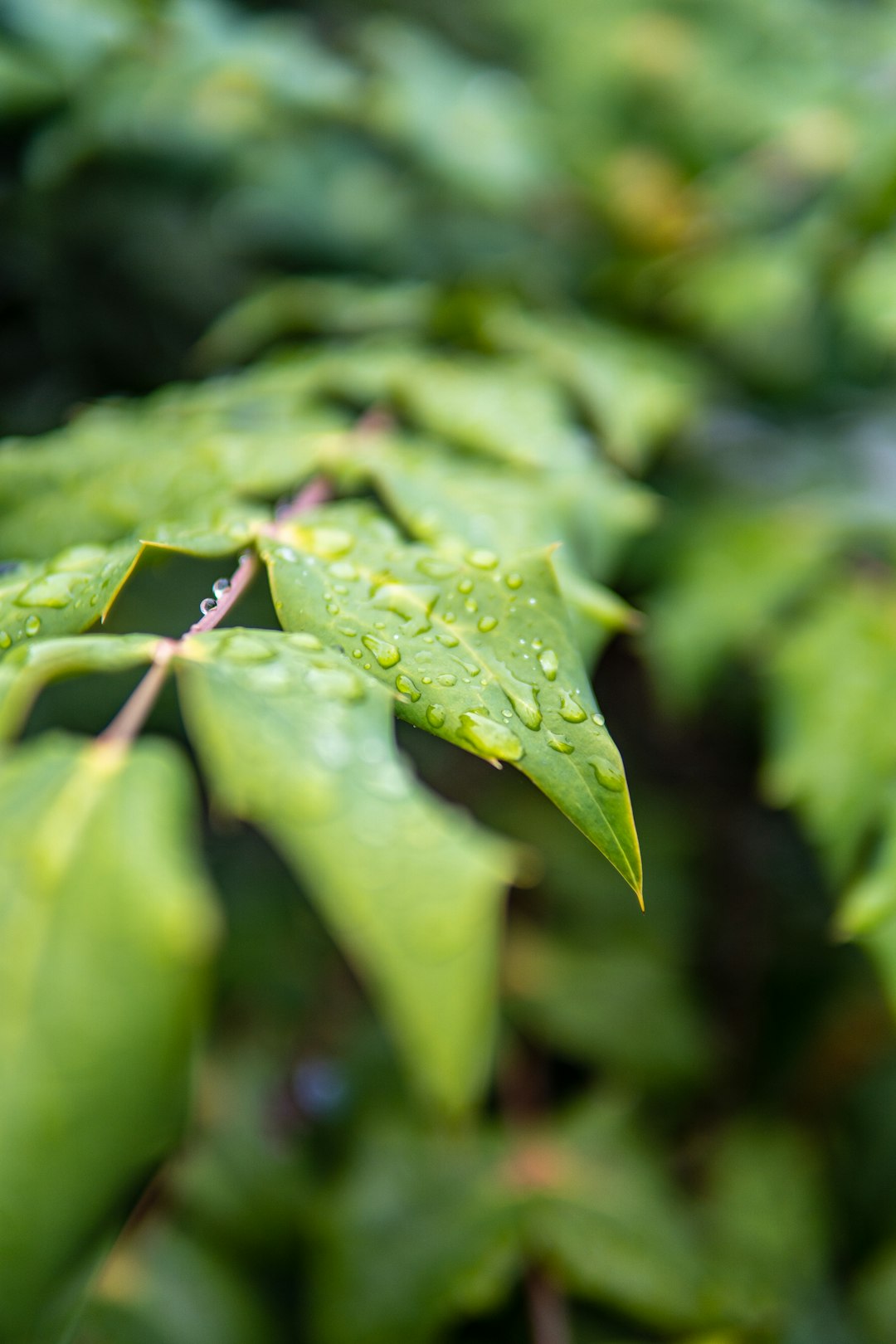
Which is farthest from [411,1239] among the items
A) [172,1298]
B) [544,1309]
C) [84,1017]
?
[84,1017]

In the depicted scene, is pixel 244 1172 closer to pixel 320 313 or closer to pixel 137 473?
pixel 137 473

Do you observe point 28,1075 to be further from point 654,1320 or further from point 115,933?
point 654,1320

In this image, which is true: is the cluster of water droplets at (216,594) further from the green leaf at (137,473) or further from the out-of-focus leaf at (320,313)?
the out-of-focus leaf at (320,313)

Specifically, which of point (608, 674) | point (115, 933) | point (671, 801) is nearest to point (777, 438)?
point (608, 674)

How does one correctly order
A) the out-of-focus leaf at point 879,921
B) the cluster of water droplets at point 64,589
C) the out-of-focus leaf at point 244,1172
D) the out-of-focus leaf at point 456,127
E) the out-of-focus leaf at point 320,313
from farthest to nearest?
the out-of-focus leaf at point 456,127 < the out-of-focus leaf at point 320,313 < the out-of-focus leaf at point 244,1172 < the out-of-focus leaf at point 879,921 < the cluster of water droplets at point 64,589

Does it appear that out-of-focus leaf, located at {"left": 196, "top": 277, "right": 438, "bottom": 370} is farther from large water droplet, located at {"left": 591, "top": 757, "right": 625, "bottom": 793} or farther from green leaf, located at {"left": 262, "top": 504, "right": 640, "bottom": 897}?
large water droplet, located at {"left": 591, "top": 757, "right": 625, "bottom": 793}

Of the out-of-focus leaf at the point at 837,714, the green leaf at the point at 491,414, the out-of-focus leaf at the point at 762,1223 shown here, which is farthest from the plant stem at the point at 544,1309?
the green leaf at the point at 491,414

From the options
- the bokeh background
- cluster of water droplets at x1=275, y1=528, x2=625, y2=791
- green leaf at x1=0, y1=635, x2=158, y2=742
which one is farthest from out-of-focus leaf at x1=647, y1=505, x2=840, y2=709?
green leaf at x1=0, y1=635, x2=158, y2=742
